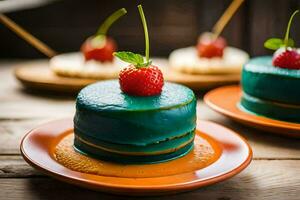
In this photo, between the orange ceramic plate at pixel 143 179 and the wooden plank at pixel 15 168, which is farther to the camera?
the wooden plank at pixel 15 168

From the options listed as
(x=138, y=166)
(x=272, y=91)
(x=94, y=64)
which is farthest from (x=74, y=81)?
(x=138, y=166)

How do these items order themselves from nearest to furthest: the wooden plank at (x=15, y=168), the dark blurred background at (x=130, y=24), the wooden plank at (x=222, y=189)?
the wooden plank at (x=222, y=189), the wooden plank at (x=15, y=168), the dark blurred background at (x=130, y=24)

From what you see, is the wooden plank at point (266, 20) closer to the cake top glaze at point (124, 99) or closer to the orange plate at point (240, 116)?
the orange plate at point (240, 116)

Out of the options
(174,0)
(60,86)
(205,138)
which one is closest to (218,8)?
(174,0)

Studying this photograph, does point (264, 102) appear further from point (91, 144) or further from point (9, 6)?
point (9, 6)

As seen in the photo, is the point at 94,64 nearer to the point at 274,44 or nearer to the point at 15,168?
the point at 274,44

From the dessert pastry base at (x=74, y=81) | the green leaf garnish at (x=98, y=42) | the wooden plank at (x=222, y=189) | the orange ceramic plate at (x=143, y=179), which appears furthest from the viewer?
the green leaf garnish at (x=98, y=42)

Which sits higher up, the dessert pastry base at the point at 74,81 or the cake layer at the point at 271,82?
the cake layer at the point at 271,82

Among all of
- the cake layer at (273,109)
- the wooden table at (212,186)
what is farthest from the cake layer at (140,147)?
the cake layer at (273,109)

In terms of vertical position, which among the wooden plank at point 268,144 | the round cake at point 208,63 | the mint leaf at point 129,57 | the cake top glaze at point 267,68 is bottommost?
the wooden plank at point 268,144
